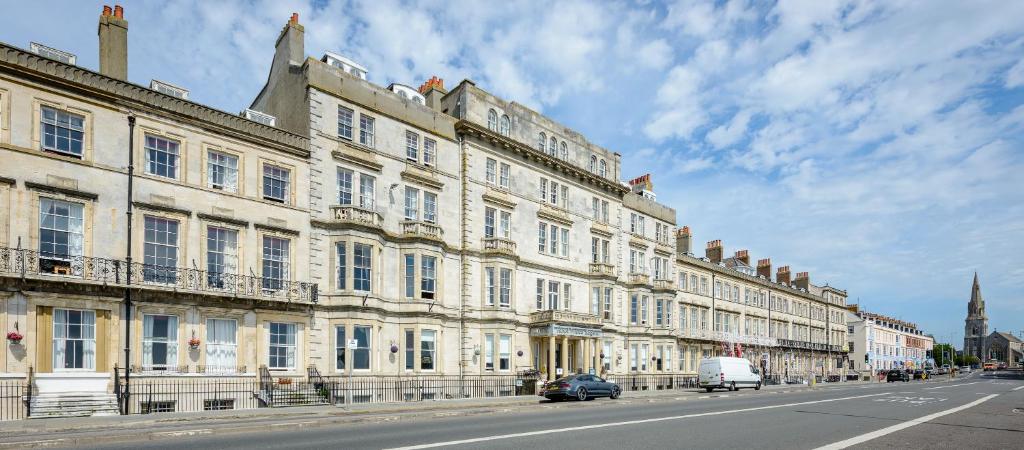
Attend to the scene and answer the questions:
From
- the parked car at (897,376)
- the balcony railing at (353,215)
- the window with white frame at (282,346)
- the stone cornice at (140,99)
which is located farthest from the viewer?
the parked car at (897,376)

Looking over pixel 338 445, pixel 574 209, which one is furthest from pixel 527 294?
pixel 338 445

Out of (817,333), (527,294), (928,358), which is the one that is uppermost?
(527,294)

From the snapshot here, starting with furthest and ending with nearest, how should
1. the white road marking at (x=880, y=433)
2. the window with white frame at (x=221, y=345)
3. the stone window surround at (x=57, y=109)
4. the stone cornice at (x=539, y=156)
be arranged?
the stone cornice at (x=539, y=156) < the window with white frame at (x=221, y=345) < the stone window surround at (x=57, y=109) < the white road marking at (x=880, y=433)

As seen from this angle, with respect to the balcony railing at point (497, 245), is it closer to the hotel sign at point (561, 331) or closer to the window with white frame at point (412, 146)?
the hotel sign at point (561, 331)

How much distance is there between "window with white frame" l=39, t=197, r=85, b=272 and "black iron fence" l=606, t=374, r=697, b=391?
32.1 m

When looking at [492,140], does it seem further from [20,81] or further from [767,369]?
[767,369]

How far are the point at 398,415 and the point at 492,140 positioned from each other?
21.3m

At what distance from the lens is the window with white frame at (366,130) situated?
33.2 m

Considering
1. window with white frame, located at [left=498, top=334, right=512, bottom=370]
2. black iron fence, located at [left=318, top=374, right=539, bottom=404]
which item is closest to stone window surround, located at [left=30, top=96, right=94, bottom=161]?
black iron fence, located at [left=318, top=374, right=539, bottom=404]

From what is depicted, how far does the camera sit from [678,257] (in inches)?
2330

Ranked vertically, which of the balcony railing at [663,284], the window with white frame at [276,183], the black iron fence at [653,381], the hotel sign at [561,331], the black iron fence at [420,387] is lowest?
the black iron fence at [653,381]

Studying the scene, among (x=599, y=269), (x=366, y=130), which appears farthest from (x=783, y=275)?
(x=366, y=130)

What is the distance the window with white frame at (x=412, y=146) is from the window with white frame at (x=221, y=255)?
10130mm

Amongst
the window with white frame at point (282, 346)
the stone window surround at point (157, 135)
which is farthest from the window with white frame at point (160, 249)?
the window with white frame at point (282, 346)
